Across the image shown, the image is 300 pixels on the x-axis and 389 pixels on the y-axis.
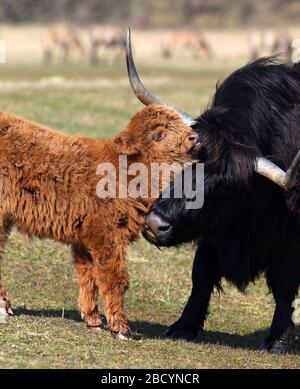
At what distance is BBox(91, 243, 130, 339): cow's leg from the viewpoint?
668 centimetres

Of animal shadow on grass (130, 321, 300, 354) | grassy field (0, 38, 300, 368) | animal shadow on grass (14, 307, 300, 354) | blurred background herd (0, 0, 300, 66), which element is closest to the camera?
grassy field (0, 38, 300, 368)

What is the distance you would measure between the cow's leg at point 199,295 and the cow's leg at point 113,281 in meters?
1.01

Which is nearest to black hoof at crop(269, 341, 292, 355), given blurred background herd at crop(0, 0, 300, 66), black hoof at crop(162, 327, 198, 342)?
black hoof at crop(162, 327, 198, 342)

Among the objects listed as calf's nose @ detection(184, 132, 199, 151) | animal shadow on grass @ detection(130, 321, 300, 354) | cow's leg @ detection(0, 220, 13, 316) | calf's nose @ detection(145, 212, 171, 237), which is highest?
calf's nose @ detection(184, 132, 199, 151)

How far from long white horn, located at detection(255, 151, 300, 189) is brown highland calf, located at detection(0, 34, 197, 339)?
1.60 ft

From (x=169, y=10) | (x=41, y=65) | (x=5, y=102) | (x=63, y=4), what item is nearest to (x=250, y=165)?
(x=5, y=102)

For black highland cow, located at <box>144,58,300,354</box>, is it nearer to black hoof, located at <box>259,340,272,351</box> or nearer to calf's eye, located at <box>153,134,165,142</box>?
black hoof, located at <box>259,340,272,351</box>

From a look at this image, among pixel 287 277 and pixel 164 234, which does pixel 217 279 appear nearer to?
pixel 287 277

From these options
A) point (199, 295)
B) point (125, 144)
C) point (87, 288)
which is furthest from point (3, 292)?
point (199, 295)

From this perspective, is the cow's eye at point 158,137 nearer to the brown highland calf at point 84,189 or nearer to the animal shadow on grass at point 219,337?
the brown highland calf at point 84,189

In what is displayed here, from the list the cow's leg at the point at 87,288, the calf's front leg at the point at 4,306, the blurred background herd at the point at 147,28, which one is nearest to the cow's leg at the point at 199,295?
the cow's leg at the point at 87,288

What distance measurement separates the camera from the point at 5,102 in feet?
63.8

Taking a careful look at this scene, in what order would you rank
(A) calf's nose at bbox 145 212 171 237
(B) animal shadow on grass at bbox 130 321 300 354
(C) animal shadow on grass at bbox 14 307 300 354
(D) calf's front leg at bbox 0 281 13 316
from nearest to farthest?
1. (A) calf's nose at bbox 145 212 171 237
2. (D) calf's front leg at bbox 0 281 13 316
3. (C) animal shadow on grass at bbox 14 307 300 354
4. (B) animal shadow on grass at bbox 130 321 300 354

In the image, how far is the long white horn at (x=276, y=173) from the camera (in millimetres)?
6695
